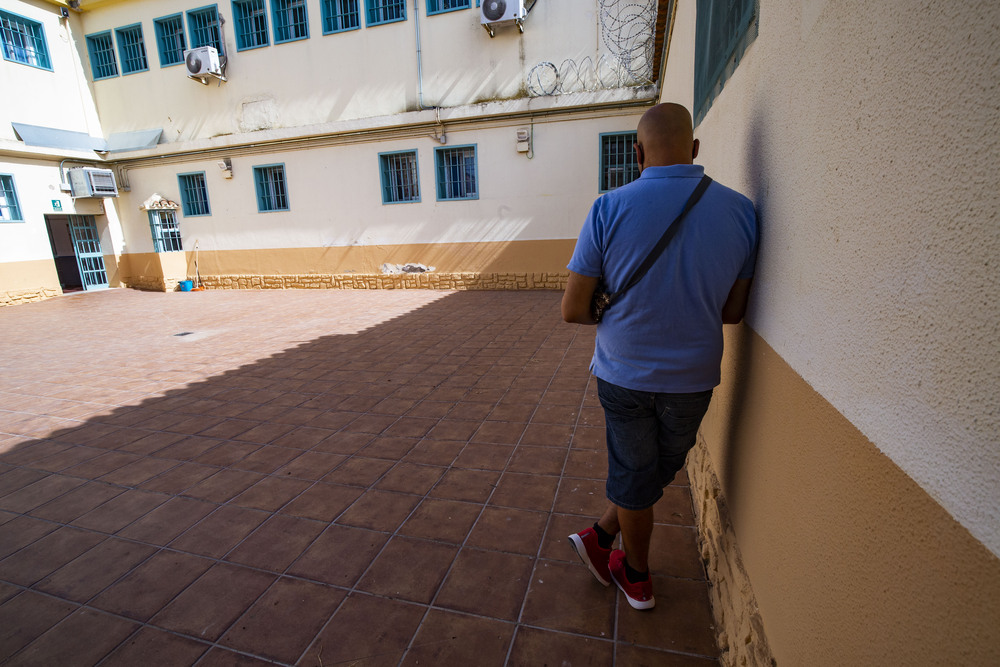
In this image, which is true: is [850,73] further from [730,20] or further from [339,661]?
[339,661]

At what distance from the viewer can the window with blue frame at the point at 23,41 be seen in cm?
1266

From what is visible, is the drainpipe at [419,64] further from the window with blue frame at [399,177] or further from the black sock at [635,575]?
the black sock at [635,575]

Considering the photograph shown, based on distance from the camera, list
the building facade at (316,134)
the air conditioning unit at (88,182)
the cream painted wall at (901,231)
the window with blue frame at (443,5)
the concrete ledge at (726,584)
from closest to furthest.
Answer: the cream painted wall at (901,231), the concrete ledge at (726,584), the building facade at (316,134), the window with blue frame at (443,5), the air conditioning unit at (88,182)

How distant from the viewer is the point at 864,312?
98 cm

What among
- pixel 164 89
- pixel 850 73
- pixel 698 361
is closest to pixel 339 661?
pixel 698 361

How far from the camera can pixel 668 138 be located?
176 centimetres

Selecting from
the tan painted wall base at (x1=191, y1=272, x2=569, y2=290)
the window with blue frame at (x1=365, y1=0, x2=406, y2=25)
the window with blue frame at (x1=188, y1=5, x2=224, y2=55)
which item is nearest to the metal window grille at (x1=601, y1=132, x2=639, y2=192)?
the tan painted wall base at (x1=191, y1=272, x2=569, y2=290)

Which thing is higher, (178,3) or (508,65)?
(178,3)

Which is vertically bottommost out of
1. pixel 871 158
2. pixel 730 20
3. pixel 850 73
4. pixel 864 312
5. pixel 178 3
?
pixel 864 312

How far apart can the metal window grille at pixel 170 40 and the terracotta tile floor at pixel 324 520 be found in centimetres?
1159

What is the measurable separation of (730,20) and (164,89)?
1646 cm

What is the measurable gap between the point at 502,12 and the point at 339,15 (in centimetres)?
446

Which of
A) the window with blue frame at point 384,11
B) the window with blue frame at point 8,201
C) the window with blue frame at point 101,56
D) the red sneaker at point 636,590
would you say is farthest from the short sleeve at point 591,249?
the window with blue frame at point 101,56

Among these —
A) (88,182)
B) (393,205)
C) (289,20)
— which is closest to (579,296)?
(393,205)
